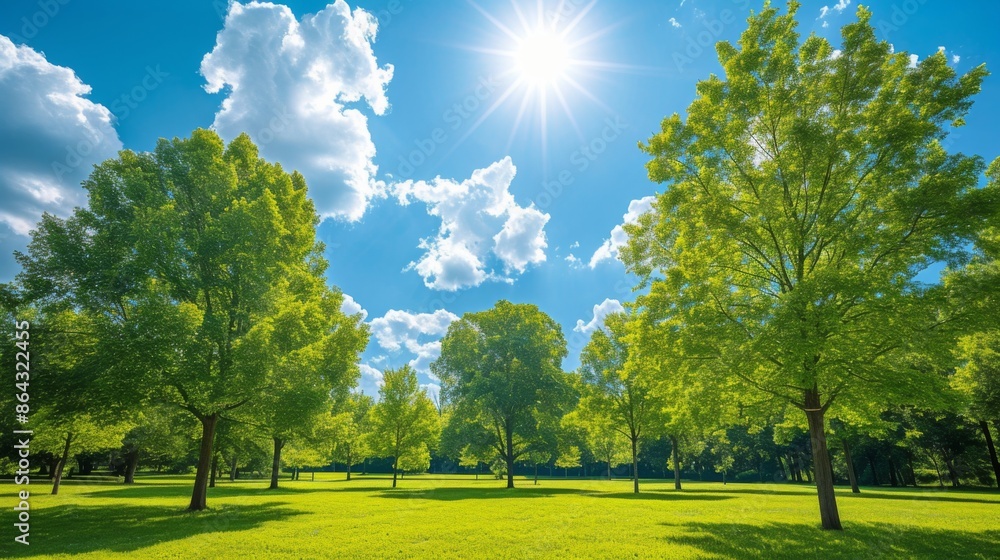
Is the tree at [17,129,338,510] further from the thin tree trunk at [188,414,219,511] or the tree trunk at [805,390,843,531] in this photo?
the tree trunk at [805,390,843,531]

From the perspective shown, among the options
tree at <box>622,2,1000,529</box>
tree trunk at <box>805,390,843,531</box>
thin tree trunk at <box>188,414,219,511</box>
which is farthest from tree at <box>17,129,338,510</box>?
tree trunk at <box>805,390,843,531</box>

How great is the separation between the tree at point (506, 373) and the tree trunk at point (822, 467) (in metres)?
28.5

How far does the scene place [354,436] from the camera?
189 feet

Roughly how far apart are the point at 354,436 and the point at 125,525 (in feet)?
145

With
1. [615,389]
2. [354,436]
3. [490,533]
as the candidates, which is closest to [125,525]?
[490,533]

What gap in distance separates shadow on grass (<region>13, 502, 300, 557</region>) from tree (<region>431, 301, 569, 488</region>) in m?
23.1

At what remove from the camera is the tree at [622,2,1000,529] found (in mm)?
12711

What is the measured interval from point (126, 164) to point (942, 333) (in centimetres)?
3307

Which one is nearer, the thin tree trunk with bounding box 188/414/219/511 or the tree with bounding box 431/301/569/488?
the thin tree trunk with bounding box 188/414/219/511

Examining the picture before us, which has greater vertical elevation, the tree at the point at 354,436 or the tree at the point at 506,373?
the tree at the point at 506,373

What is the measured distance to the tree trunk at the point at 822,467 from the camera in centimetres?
1452

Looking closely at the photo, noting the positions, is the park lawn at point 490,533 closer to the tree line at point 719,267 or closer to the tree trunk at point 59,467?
the tree line at point 719,267

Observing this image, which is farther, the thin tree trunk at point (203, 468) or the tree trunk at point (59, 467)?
the tree trunk at point (59, 467)

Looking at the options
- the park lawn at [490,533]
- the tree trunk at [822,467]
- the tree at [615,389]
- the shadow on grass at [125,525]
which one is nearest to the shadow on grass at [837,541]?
the park lawn at [490,533]
